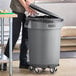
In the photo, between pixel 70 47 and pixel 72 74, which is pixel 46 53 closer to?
pixel 72 74

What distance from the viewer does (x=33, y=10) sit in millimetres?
3662

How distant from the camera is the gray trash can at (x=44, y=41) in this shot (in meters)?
3.54

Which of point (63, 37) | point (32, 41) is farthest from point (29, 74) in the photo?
point (63, 37)

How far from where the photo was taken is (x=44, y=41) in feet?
11.6

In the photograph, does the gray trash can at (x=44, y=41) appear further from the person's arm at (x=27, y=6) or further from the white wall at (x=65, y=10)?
the white wall at (x=65, y=10)

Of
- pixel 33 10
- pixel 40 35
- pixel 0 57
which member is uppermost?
pixel 33 10

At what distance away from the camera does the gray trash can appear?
3535mm

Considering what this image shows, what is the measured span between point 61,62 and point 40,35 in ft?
3.19

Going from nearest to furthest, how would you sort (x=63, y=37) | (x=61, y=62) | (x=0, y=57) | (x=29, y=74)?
(x=0, y=57) → (x=29, y=74) → (x=61, y=62) → (x=63, y=37)

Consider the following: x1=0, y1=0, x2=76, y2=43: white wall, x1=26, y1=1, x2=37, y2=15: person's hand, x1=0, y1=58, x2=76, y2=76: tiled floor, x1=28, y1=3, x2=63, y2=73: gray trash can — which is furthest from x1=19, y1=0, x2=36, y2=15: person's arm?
x1=0, y1=0, x2=76, y2=43: white wall

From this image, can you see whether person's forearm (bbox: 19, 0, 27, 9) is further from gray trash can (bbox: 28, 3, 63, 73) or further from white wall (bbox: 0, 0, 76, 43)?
white wall (bbox: 0, 0, 76, 43)

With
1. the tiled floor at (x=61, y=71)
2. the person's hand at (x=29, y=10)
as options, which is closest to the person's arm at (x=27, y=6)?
the person's hand at (x=29, y=10)

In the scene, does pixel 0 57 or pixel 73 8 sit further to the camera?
pixel 73 8

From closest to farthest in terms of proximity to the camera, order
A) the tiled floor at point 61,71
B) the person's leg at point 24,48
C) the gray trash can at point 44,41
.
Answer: the gray trash can at point 44,41 → the tiled floor at point 61,71 → the person's leg at point 24,48
